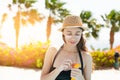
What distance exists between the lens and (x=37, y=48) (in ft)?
57.9

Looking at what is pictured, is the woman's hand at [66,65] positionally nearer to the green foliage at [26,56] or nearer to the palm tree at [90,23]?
the green foliage at [26,56]

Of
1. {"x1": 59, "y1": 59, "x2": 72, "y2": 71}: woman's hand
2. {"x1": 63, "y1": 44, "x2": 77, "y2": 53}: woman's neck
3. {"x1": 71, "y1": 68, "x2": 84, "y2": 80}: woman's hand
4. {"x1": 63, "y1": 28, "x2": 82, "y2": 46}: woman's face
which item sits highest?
{"x1": 63, "y1": 28, "x2": 82, "y2": 46}: woman's face

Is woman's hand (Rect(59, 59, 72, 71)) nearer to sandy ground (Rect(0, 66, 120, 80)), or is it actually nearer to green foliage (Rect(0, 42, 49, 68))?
sandy ground (Rect(0, 66, 120, 80))

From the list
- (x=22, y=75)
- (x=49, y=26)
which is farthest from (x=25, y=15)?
(x=22, y=75)

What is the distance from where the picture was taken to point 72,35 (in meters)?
3.42

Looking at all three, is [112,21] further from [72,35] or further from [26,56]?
[72,35]

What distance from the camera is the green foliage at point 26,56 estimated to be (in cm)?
1729

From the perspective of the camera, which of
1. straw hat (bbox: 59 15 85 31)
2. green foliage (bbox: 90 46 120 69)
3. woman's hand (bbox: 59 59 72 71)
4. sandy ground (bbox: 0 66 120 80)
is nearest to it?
woman's hand (bbox: 59 59 72 71)

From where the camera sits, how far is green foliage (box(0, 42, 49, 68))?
1729cm

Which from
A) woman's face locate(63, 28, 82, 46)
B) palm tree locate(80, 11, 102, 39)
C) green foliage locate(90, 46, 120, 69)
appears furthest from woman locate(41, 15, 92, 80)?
palm tree locate(80, 11, 102, 39)

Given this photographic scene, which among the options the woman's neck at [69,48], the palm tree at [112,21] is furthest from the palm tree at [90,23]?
the woman's neck at [69,48]

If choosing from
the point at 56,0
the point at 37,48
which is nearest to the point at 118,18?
the point at 56,0

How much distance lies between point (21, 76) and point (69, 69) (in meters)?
11.4

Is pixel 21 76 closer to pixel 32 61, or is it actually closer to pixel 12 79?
pixel 12 79
